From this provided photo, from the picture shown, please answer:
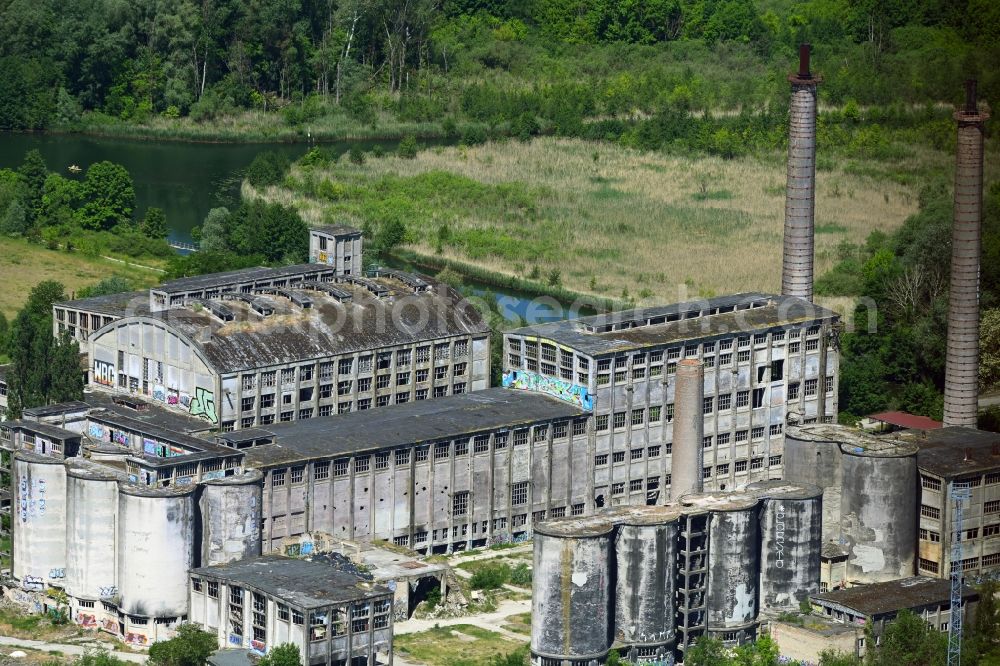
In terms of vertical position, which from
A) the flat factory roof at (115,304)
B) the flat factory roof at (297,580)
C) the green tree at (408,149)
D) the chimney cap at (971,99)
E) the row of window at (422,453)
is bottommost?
the flat factory roof at (297,580)

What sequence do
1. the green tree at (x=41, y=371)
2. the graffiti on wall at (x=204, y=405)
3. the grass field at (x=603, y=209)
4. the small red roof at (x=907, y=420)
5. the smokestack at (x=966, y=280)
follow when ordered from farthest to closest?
the grass field at (x=603, y=209) < the small red roof at (x=907, y=420) < the smokestack at (x=966, y=280) < the green tree at (x=41, y=371) < the graffiti on wall at (x=204, y=405)

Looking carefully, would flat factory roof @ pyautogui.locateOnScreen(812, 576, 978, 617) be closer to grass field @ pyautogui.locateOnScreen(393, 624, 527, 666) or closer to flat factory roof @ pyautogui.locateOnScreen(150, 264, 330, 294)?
grass field @ pyautogui.locateOnScreen(393, 624, 527, 666)

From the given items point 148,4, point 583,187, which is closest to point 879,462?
point 583,187

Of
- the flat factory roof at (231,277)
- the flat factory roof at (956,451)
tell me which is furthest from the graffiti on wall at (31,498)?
the flat factory roof at (956,451)

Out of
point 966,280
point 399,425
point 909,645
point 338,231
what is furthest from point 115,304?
point 909,645

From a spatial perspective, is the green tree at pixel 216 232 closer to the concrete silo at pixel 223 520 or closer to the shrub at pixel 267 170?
the shrub at pixel 267 170

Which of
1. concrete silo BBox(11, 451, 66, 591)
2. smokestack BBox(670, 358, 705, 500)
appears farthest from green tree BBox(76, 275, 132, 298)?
smokestack BBox(670, 358, 705, 500)
